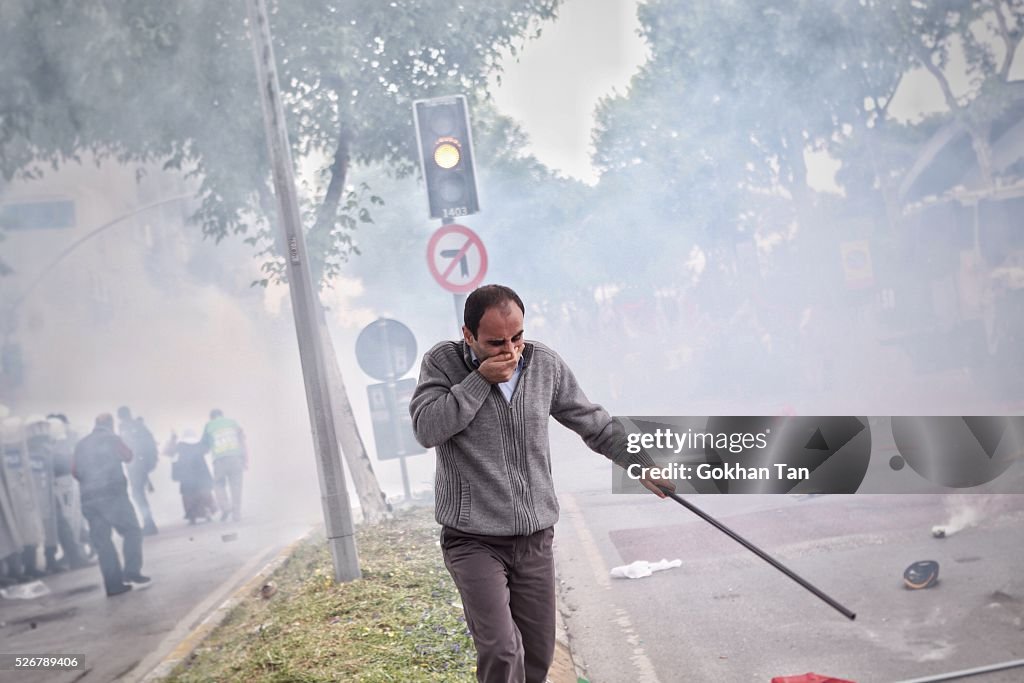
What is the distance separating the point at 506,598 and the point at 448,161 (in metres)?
3.70

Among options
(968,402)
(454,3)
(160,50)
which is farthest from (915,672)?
(968,402)

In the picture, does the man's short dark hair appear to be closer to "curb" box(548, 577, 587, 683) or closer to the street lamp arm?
"curb" box(548, 577, 587, 683)

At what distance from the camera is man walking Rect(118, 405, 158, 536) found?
9.32 m

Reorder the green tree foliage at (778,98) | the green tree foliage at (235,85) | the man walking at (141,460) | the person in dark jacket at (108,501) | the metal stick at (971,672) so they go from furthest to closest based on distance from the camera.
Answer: the green tree foliage at (778,98)
the man walking at (141,460)
the person in dark jacket at (108,501)
the green tree foliage at (235,85)
the metal stick at (971,672)

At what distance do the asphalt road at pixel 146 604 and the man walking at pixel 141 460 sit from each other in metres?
0.19

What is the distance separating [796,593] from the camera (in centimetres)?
536

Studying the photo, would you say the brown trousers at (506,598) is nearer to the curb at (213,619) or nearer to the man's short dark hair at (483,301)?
the man's short dark hair at (483,301)

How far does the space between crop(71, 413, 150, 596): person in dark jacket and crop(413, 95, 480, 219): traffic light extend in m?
3.95

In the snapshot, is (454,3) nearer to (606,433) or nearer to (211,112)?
(211,112)

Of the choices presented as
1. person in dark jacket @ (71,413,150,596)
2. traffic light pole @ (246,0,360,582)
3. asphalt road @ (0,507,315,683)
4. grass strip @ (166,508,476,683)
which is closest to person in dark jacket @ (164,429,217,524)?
asphalt road @ (0,507,315,683)

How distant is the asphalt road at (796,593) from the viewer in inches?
169

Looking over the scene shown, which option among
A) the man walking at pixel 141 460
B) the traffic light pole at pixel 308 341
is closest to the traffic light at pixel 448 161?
the traffic light pole at pixel 308 341

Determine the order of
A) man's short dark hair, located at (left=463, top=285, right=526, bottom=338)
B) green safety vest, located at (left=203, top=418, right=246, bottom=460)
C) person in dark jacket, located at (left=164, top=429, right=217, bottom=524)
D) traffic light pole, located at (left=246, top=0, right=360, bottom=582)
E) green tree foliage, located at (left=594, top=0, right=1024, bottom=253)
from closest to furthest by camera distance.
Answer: man's short dark hair, located at (left=463, top=285, right=526, bottom=338)
traffic light pole, located at (left=246, top=0, right=360, bottom=582)
green tree foliage, located at (left=594, top=0, right=1024, bottom=253)
person in dark jacket, located at (left=164, top=429, right=217, bottom=524)
green safety vest, located at (left=203, top=418, right=246, bottom=460)

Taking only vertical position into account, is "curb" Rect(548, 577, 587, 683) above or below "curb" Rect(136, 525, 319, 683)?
above
